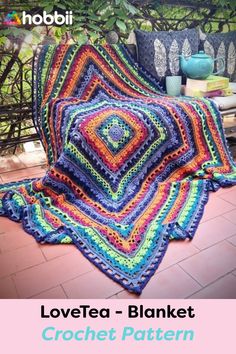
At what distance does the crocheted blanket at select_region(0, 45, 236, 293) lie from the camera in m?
1.09

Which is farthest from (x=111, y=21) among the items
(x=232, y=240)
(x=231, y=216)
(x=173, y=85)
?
(x=232, y=240)

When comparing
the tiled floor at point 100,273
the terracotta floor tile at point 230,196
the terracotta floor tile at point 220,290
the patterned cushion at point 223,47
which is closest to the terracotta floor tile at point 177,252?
the tiled floor at point 100,273

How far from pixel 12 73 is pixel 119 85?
0.69 m

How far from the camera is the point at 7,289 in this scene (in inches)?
35.5

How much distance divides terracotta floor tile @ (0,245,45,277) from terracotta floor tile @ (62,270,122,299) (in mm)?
166

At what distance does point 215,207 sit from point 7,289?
35.2 inches

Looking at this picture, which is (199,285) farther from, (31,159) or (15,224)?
(31,159)

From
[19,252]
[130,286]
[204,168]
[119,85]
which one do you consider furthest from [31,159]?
[130,286]

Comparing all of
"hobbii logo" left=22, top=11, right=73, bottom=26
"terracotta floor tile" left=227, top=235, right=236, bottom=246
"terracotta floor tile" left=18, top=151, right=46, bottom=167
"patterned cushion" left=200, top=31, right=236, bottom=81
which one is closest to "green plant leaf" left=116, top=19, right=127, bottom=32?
"hobbii logo" left=22, top=11, right=73, bottom=26

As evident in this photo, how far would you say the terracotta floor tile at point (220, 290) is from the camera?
2.86 ft

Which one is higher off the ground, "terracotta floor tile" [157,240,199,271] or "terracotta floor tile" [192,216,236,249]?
"terracotta floor tile" [192,216,236,249]

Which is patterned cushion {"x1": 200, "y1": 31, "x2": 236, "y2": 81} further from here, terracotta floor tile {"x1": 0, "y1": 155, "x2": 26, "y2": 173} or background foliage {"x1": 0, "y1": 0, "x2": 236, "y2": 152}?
terracotta floor tile {"x1": 0, "y1": 155, "x2": 26, "y2": 173}

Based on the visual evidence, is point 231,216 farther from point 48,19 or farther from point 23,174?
point 48,19

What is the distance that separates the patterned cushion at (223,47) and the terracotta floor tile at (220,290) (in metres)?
1.51
